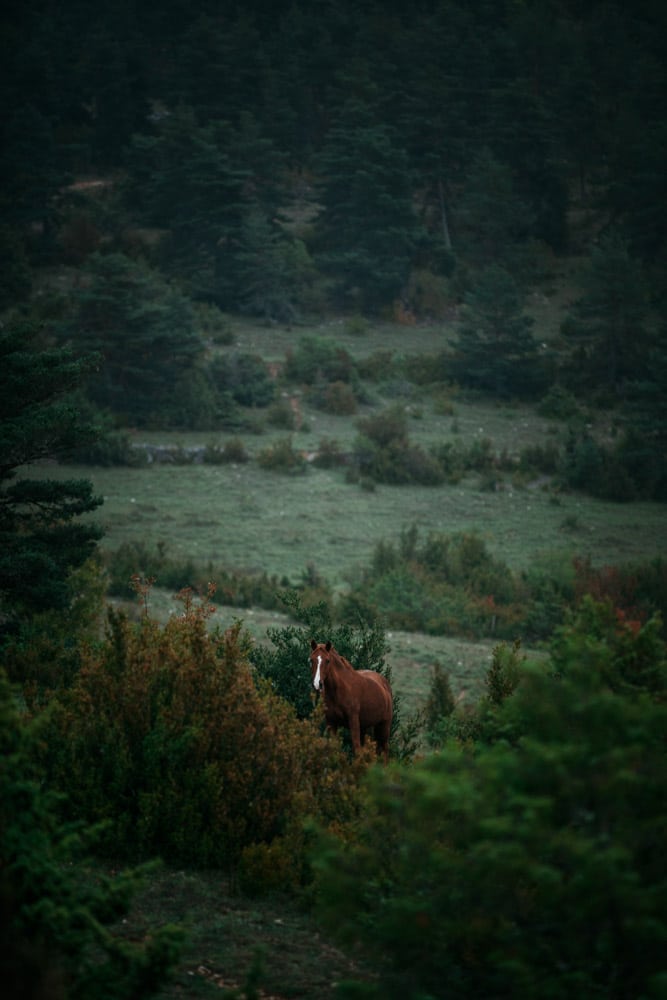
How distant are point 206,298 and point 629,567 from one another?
3188cm

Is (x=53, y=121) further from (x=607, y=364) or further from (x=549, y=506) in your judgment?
(x=549, y=506)

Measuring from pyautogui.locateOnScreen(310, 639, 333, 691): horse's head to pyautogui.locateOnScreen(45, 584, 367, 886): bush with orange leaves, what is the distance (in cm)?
41

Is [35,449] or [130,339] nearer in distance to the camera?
[35,449]

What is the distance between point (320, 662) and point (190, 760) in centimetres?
139

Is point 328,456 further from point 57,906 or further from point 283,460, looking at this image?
point 57,906

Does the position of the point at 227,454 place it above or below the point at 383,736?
below

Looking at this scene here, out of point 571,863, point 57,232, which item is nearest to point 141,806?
point 571,863

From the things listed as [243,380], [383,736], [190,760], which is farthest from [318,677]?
[243,380]

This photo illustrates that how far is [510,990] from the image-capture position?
188 inches

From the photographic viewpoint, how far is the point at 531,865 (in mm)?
4129

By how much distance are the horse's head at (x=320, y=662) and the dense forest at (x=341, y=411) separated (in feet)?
1.44

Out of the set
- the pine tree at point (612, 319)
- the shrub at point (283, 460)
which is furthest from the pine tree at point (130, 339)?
the pine tree at point (612, 319)

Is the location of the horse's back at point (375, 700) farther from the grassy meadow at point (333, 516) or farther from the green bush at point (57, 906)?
the grassy meadow at point (333, 516)

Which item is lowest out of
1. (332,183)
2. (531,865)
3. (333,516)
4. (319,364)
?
(333,516)
